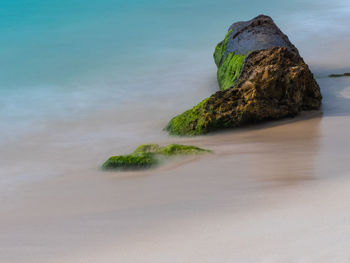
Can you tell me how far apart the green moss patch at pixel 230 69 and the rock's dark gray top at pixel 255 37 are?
92mm

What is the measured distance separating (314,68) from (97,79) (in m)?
3.17

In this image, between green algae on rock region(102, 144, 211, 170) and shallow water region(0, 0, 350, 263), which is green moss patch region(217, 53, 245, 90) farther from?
green algae on rock region(102, 144, 211, 170)

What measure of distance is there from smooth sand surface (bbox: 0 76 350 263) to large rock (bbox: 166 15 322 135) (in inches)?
5.9

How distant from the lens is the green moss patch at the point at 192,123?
532cm

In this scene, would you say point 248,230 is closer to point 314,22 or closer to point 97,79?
point 97,79

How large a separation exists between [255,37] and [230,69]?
0.47m

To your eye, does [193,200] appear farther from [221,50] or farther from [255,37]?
[221,50]

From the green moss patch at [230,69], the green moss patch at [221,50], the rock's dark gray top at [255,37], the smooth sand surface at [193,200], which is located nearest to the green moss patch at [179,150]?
the smooth sand surface at [193,200]

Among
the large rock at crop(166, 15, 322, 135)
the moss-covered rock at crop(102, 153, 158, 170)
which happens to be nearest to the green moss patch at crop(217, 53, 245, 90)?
the large rock at crop(166, 15, 322, 135)

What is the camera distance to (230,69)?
252 inches

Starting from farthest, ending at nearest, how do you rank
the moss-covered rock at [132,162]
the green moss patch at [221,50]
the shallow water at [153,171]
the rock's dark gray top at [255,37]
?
the green moss patch at [221,50]
the rock's dark gray top at [255,37]
the moss-covered rock at [132,162]
the shallow water at [153,171]

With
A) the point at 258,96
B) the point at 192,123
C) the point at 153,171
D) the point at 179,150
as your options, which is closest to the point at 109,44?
the point at 192,123

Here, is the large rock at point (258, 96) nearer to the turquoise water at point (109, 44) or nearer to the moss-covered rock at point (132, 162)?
the moss-covered rock at point (132, 162)

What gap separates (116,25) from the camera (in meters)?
12.5
